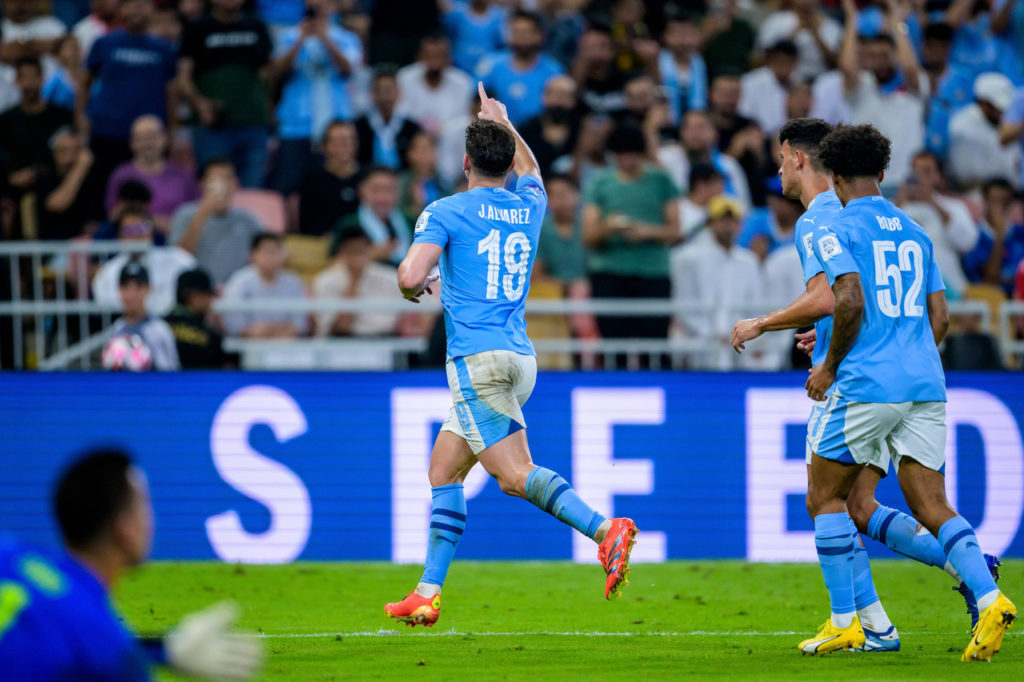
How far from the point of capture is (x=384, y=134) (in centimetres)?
1471

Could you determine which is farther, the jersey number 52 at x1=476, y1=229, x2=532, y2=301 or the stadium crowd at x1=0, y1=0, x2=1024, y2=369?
the stadium crowd at x1=0, y1=0, x2=1024, y2=369

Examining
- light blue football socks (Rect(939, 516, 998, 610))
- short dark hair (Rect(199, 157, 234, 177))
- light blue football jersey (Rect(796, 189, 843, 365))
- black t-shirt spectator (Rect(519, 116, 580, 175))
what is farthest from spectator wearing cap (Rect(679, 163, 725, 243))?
light blue football socks (Rect(939, 516, 998, 610))

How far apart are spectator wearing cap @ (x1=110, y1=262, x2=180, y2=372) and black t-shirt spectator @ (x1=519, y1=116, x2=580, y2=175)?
4416 mm

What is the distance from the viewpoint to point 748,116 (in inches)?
607

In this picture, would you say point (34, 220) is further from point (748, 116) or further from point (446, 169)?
point (748, 116)

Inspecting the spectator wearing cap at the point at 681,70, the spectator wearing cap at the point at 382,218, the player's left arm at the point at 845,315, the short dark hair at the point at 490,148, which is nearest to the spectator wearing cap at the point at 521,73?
the spectator wearing cap at the point at 681,70

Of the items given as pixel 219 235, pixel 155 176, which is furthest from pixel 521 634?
pixel 155 176

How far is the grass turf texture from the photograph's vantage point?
6.39 m

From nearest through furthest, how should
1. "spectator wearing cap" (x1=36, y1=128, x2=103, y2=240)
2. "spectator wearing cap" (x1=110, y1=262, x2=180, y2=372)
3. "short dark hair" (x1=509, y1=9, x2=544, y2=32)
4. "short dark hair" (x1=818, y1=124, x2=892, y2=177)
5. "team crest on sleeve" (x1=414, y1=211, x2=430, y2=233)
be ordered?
"short dark hair" (x1=818, y1=124, x2=892, y2=177), "team crest on sleeve" (x1=414, y1=211, x2=430, y2=233), "spectator wearing cap" (x1=110, y1=262, x2=180, y2=372), "spectator wearing cap" (x1=36, y1=128, x2=103, y2=240), "short dark hair" (x1=509, y1=9, x2=544, y2=32)

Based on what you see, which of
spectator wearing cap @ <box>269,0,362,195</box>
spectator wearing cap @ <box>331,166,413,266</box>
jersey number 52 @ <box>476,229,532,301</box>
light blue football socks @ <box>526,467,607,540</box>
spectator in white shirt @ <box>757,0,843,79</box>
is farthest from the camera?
spectator in white shirt @ <box>757,0,843,79</box>

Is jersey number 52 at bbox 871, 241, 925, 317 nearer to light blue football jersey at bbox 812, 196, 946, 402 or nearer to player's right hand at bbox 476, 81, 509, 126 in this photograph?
light blue football jersey at bbox 812, 196, 946, 402

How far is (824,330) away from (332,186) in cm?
800

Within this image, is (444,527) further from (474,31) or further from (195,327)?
(474,31)

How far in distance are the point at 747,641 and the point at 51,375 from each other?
6579 millimetres
